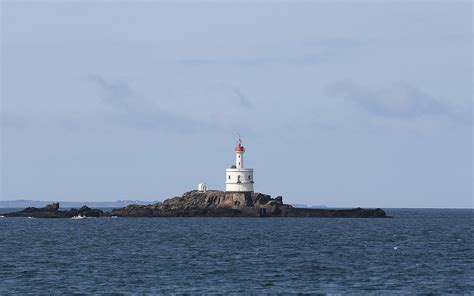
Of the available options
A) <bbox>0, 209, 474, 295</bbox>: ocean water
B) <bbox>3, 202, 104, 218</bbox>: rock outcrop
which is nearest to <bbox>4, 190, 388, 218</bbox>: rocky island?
<bbox>3, 202, 104, 218</bbox>: rock outcrop

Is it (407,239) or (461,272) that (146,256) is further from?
(407,239)

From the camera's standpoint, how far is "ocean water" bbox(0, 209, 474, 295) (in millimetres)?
57688

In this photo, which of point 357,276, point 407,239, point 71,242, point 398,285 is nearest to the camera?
point 398,285

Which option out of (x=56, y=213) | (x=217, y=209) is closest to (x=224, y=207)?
(x=217, y=209)

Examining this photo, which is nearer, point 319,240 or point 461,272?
point 461,272

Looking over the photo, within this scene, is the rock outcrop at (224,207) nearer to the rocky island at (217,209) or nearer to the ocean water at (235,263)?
the rocky island at (217,209)

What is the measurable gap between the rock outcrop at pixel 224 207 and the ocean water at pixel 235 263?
48027 mm

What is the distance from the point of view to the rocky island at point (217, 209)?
535 feet

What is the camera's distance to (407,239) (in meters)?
107

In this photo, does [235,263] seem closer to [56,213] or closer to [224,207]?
[224,207]

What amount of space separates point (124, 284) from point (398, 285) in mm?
17719

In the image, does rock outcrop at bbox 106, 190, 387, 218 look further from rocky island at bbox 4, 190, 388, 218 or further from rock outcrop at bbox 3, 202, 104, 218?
rock outcrop at bbox 3, 202, 104, 218

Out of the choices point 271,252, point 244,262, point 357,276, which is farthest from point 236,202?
point 357,276

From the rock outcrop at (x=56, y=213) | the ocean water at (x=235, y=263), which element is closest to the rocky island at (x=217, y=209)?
the rock outcrop at (x=56, y=213)
